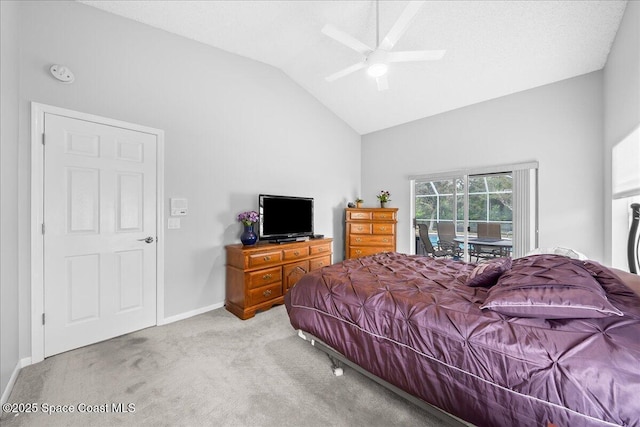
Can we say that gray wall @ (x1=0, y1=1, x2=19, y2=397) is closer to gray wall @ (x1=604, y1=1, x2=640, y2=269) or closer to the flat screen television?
the flat screen television

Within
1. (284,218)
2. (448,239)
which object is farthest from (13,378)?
(448,239)

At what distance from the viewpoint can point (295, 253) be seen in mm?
3482

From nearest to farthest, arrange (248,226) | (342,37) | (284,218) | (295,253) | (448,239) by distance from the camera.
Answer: (342,37) → (248,226) → (295,253) → (284,218) → (448,239)

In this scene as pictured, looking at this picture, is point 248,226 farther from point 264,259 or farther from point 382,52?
point 382,52

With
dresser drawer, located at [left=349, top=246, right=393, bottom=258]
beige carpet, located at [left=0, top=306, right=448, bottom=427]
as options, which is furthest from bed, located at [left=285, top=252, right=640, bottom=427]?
dresser drawer, located at [left=349, top=246, right=393, bottom=258]

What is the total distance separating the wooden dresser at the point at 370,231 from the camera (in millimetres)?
4492

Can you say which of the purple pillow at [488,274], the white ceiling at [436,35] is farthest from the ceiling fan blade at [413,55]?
the purple pillow at [488,274]

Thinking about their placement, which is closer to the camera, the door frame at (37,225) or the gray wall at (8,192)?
the gray wall at (8,192)

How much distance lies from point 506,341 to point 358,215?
3647 mm

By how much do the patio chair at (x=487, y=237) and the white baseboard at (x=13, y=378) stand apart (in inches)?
213

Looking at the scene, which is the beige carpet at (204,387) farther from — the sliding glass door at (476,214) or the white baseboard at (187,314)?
the sliding glass door at (476,214)

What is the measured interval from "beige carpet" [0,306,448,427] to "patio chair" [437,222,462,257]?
10.7 feet

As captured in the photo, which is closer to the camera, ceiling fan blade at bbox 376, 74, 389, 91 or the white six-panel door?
the white six-panel door

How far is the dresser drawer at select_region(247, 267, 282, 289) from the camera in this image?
296 centimetres
